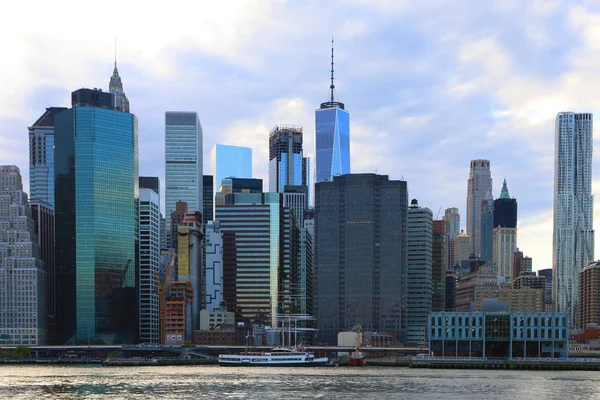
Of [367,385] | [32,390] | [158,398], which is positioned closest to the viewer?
[158,398]

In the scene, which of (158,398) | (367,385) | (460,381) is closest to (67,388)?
(158,398)

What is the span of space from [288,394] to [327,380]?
121 ft

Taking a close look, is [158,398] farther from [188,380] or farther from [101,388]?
[188,380]

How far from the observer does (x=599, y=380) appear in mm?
191625

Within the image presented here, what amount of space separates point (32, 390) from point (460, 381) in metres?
80.5

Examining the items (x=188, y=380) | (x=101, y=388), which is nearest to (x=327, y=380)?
(x=188, y=380)

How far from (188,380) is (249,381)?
14.3m

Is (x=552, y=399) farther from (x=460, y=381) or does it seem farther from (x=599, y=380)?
(x=599, y=380)

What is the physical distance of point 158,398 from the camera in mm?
144250

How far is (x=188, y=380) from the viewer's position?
621ft

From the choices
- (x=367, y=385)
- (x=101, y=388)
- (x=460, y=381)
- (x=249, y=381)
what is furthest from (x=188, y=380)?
(x=460, y=381)

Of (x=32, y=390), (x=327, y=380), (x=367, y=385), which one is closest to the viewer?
(x=32, y=390)

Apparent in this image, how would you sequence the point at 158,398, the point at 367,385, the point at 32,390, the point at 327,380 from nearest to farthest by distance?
the point at 158,398
the point at 32,390
the point at 367,385
the point at 327,380

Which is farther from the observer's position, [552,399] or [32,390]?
[32,390]
